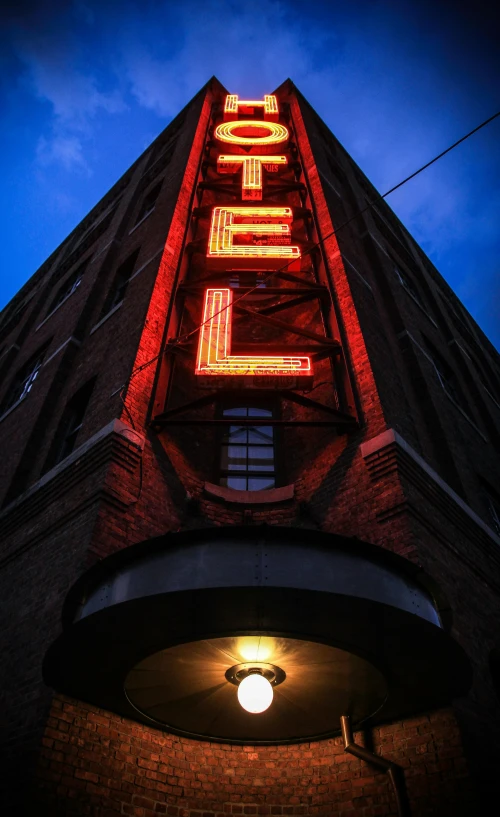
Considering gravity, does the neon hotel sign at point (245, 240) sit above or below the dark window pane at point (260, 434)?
above

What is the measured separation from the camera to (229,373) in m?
8.23

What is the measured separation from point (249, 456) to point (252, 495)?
3.52ft

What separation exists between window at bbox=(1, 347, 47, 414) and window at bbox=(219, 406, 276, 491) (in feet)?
→ 23.7

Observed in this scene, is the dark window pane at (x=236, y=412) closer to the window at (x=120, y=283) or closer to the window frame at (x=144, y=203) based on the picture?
the window at (x=120, y=283)

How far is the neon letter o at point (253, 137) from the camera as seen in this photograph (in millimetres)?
15734

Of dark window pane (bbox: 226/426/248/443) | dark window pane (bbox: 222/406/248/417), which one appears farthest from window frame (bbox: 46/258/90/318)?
dark window pane (bbox: 226/426/248/443)

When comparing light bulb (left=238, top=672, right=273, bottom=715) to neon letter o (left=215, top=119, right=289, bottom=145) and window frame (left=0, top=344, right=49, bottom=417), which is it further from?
neon letter o (left=215, top=119, right=289, bottom=145)

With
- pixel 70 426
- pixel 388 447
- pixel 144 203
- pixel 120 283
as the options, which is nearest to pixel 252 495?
pixel 388 447

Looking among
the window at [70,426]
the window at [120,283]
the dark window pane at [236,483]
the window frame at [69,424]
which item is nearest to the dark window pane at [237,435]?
the dark window pane at [236,483]

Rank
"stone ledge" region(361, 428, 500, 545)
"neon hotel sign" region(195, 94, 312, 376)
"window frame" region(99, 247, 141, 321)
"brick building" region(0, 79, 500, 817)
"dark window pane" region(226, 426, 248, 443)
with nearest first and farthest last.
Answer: "brick building" region(0, 79, 500, 817), "stone ledge" region(361, 428, 500, 545), "neon hotel sign" region(195, 94, 312, 376), "dark window pane" region(226, 426, 248, 443), "window frame" region(99, 247, 141, 321)

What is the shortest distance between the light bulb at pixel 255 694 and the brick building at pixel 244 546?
31 centimetres

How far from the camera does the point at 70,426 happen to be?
10.2 m

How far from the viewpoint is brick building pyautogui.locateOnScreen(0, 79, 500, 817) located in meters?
4.59

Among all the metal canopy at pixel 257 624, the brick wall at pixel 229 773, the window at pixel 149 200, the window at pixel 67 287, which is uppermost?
the window at pixel 149 200
